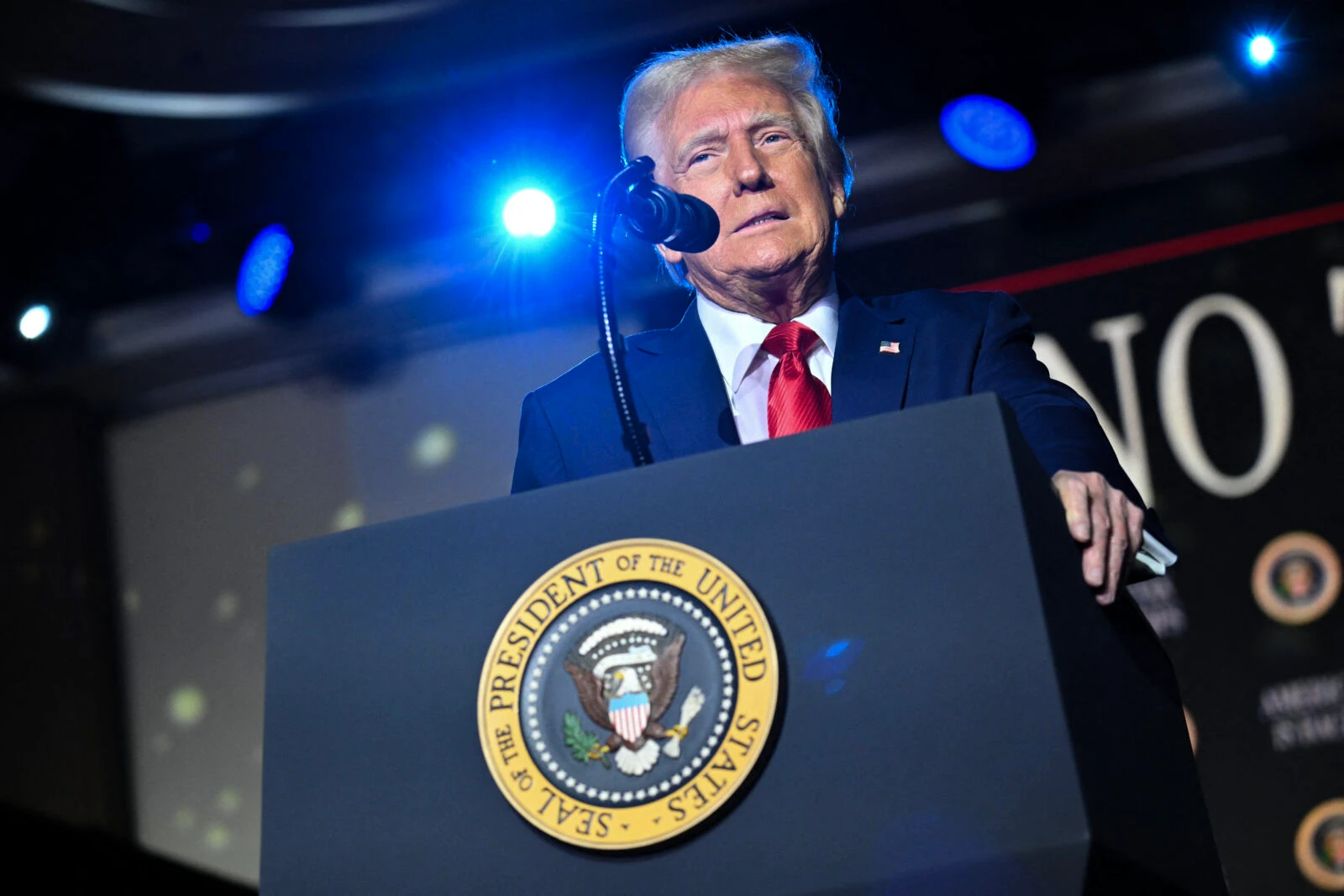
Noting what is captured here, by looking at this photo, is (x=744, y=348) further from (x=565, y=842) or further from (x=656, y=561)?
(x=565, y=842)

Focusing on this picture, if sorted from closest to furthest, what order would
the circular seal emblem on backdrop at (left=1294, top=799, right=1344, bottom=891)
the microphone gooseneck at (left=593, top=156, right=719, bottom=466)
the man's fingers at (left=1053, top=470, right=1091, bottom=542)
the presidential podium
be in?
the presidential podium → the man's fingers at (left=1053, top=470, right=1091, bottom=542) → the microphone gooseneck at (left=593, top=156, right=719, bottom=466) → the circular seal emblem on backdrop at (left=1294, top=799, right=1344, bottom=891)

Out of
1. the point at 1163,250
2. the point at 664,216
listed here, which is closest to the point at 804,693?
the point at 664,216

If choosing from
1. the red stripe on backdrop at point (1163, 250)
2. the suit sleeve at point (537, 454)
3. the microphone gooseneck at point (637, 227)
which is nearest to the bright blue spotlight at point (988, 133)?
the red stripe on backdrop at point (1163, 250)

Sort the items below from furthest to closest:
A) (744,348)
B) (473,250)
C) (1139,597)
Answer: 1. (473,250)
2. (1139,597)
3. (744,348)

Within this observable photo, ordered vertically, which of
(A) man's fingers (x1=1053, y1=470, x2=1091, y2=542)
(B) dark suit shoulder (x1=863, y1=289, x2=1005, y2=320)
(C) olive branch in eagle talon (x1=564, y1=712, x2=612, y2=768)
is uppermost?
(B) dark suit shoulder (x1=863, y1=289, x2=1005, y2=320)

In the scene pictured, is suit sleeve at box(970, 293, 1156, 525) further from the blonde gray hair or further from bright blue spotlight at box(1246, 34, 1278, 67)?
bright blue spotlight at box(1246, 34, 1278, 67)

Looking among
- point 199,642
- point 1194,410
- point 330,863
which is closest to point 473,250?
point 199,642

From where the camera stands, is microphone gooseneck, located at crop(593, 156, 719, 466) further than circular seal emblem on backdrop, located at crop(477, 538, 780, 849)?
Yes

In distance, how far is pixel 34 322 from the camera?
4.23m

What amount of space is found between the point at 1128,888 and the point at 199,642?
3.85 metres

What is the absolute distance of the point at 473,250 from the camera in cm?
390

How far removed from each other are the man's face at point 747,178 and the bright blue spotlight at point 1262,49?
2096mm

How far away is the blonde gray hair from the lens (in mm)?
1684

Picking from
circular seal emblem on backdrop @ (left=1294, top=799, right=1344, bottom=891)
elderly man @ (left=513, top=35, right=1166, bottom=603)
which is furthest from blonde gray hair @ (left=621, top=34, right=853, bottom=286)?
circular seal emblem on backdrop @ (left=1294, top=799, right=1344, bottom=891)
